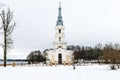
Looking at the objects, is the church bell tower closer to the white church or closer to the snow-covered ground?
the white church

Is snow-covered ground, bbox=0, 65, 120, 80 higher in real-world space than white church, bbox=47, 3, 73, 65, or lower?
lower

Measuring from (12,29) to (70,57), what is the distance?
171ft

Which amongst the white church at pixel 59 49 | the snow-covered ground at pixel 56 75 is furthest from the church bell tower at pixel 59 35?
the snow-covered ground at pixel 56 75

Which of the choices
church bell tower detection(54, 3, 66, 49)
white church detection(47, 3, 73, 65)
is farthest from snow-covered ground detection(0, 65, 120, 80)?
white church detection(47, 3, 73, 65)

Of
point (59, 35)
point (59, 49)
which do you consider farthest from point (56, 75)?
point (59, 49)

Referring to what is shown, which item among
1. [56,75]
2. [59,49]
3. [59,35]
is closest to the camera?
[56,75]

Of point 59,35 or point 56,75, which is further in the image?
point 59,35

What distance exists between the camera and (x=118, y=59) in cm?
4034

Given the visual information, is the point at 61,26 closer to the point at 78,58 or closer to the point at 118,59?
the point at 78,58

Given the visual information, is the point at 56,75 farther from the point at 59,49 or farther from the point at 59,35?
the point at 59,49

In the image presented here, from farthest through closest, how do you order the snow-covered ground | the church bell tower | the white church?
the white church
the church bell tower
the snow-covered ground

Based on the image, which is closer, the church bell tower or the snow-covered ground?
the snow-covered ground

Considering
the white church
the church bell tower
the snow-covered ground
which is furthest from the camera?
the white church

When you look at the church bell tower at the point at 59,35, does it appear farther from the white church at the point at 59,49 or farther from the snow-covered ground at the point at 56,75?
the snow-covered ground at the point at 56,75
